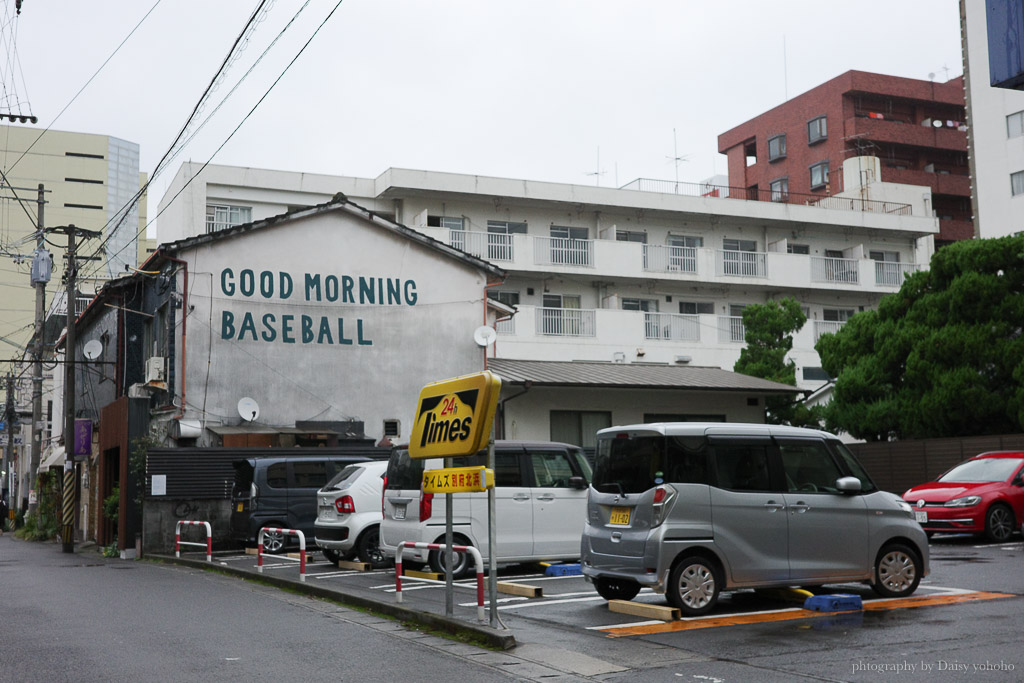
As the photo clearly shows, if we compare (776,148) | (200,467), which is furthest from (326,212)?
(776,148)

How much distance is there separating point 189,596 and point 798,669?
8588mm

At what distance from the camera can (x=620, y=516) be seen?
34.5 ft

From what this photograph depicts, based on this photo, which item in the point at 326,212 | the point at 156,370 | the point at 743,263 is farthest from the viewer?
the point at 743,263

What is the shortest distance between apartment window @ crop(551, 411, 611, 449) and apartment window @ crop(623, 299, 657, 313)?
468 inches

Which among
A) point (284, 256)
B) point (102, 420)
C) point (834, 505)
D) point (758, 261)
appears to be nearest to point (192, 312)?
point (284, 256)

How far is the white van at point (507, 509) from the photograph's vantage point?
13.8m

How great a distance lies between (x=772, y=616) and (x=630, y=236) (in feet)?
103

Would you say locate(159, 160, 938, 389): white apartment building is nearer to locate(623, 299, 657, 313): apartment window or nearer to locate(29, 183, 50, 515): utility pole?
locate(623, 299, 657, 313): apartment window

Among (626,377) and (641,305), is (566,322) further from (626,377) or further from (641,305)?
(626,377)

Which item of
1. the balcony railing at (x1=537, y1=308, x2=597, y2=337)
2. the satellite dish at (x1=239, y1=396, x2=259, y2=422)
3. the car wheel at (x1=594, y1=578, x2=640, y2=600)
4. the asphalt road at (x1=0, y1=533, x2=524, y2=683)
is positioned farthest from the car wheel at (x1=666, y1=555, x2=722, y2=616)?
the balcony railing at (x1=537, y1=308, x2=597, y2=337)

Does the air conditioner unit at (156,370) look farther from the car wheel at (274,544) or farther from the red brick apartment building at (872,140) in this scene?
the red brick apartment building at (872,140)

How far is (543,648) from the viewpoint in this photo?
8773 millimetres

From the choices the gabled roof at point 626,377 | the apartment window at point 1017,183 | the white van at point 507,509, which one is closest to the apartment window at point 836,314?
the apartment window at point 1017,183

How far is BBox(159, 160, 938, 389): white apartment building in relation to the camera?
3684 cm
